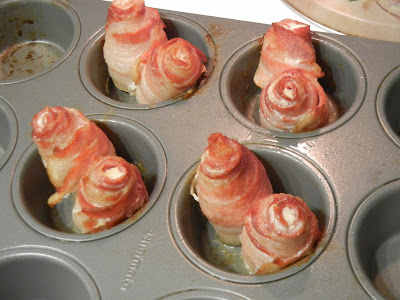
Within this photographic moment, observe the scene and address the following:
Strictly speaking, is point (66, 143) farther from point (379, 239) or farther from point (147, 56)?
point (379, 239)

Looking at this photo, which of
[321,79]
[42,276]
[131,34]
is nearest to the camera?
[42,276]

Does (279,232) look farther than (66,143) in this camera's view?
No

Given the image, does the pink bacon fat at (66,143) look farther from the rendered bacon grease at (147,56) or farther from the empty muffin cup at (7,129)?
the rendered bacon grease at (147,56)

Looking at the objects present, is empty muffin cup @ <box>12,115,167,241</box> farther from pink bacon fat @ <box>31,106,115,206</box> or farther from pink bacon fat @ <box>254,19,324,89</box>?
pink bacon fat @ <box>254,19,324,89</box>

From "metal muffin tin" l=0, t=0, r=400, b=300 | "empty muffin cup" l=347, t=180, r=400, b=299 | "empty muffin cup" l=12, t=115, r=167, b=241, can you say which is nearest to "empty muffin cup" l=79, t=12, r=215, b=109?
"metal muffin tin" l=0, t=0, r=400, b=300

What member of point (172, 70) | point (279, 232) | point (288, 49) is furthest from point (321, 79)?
point (279, 232)

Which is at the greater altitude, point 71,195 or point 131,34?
point 131,34

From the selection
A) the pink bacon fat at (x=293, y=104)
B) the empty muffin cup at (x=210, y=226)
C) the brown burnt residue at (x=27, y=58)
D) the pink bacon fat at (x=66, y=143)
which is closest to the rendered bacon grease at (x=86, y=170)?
the pink bacon fat at (x=66, y=143)

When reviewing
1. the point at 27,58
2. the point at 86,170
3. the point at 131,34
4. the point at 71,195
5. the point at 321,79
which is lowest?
the point at 71,195
